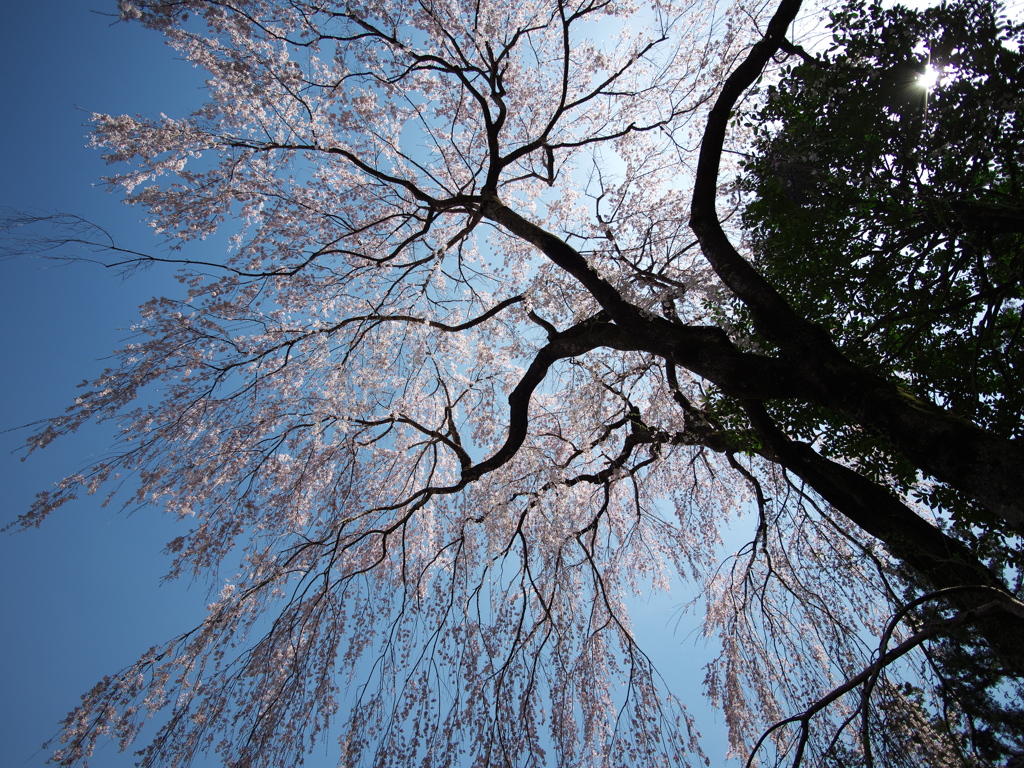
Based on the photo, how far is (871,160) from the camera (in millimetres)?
2797

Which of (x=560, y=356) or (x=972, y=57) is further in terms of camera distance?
(x=560, y=356)

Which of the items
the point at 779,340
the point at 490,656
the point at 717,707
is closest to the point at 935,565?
the point at 779,340

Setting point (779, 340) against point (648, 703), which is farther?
point (648, 703)

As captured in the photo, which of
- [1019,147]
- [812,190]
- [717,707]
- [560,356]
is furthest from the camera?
[717,707]

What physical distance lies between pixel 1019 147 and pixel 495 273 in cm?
581

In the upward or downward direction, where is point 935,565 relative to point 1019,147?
downward

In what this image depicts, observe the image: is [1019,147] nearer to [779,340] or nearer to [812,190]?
[812,190]

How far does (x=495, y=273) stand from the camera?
23.8 feet

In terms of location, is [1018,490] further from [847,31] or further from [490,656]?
[490,656]

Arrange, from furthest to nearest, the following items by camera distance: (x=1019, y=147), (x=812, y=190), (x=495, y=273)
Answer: (x=495, y=273) < (x=812, y=190) < (x=1019, y=147)

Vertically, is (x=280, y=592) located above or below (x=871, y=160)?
below

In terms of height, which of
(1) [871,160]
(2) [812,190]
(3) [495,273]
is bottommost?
(1) [871,160]

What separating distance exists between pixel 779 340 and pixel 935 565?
1.80 metres

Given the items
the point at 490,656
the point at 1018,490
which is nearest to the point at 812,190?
the point at 1018,490
